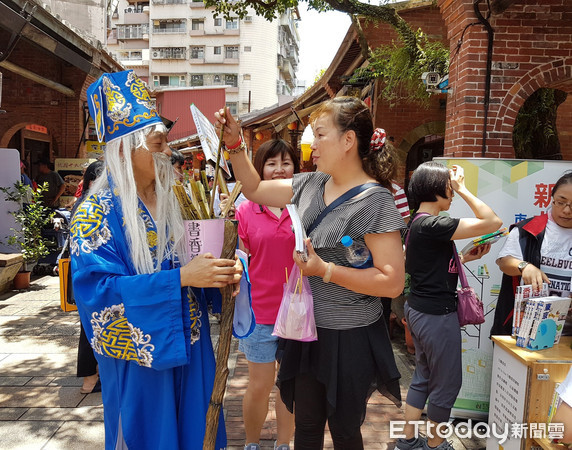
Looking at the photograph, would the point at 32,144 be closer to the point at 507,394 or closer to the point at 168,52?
the point at 507,394

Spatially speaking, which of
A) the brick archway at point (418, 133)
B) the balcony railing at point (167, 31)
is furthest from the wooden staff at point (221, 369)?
the balcony railing at point (167, 31)

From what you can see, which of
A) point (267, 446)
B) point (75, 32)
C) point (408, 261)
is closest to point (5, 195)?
point (75, 32)

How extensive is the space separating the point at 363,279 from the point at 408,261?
1286 mm

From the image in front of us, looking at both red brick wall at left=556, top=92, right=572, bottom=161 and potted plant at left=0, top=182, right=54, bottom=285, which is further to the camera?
red brick wall at left=556, top=92, right=572, bottom=161

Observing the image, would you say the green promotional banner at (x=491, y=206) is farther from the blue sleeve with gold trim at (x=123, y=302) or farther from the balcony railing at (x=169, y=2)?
the balcony railing at (x=169, y=2)

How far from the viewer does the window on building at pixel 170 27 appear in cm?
4534

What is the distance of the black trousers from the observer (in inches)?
75.7

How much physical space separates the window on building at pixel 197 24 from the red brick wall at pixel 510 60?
4447 centimetres

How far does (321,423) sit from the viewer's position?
1.96 m

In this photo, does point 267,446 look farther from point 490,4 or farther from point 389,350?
point 490,4

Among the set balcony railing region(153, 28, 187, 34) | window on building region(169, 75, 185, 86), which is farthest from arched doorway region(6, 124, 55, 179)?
balcony railing region(153, 28, 187, 34)

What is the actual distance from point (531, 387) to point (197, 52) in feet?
154

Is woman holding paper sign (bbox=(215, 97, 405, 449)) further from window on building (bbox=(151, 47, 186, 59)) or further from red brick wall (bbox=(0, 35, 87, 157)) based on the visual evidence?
window on building (bbox=(151, 47, 186, 59))

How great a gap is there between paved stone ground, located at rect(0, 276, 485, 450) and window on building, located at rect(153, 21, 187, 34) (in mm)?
45242
